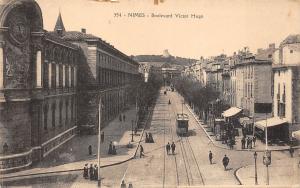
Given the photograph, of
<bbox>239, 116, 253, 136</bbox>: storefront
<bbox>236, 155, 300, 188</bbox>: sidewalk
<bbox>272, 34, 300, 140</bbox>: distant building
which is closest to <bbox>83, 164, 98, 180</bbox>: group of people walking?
<bbox>236, 155, 300, 188</bbox>: sidewalk

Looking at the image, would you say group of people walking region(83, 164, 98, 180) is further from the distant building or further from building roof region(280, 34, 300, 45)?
the distant building

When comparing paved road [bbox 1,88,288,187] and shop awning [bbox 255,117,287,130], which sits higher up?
shop awning [bbox 255,117,287,130]

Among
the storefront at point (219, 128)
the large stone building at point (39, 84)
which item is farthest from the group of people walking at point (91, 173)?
the storefront at point (219, 128)

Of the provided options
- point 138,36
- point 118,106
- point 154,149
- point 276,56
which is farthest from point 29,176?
point 118,106

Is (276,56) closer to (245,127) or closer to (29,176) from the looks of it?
(245,127)

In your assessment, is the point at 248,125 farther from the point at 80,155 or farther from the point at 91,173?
the point at 91,173

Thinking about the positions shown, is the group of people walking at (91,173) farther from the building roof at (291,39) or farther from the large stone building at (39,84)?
the building roof at (291,39)
